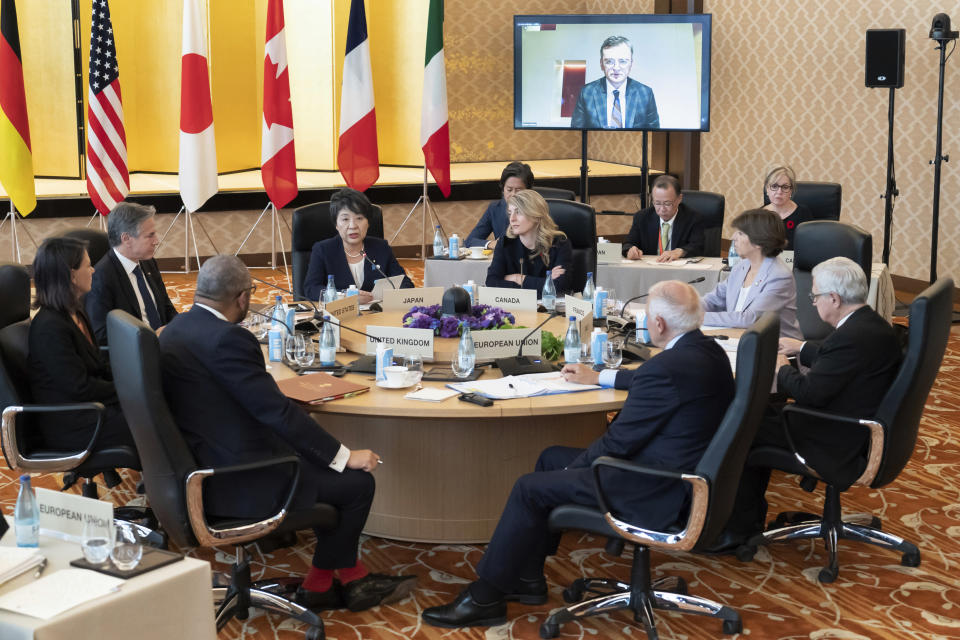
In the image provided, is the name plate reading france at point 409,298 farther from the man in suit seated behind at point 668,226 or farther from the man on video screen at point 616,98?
the man on video screen at point 616,98

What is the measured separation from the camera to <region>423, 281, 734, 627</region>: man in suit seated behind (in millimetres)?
3357

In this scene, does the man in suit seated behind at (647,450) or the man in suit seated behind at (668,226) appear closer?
the man in suit seated behind at (647,450)

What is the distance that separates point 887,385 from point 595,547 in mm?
1274

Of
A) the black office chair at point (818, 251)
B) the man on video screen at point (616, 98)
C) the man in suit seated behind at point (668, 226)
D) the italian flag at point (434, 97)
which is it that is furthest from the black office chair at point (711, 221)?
the italian flag at point (434, 97)

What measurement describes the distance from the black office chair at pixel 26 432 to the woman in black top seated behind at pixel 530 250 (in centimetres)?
252

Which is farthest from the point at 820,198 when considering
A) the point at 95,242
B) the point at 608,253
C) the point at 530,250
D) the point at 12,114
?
the point at 12,114

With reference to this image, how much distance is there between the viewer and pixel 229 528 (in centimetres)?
341

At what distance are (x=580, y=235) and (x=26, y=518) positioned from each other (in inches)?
155

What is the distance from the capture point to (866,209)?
936 centimetres

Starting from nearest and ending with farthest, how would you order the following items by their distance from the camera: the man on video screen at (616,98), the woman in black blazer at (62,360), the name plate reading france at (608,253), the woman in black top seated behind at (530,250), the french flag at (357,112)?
the woman in black blazer at (62,360) < the woman in black top seated behind at (530,250) < the name plate reading france at (608,253) < the french flag at (357,112) < the man on video screen at (616,98)

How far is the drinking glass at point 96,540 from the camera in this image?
2.62 m

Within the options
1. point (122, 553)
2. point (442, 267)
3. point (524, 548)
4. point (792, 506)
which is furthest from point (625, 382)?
point (442, 267)

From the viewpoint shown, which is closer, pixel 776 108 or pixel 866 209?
pixel 866 209

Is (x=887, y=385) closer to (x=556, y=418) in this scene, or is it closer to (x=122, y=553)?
(x=556, y=418)
